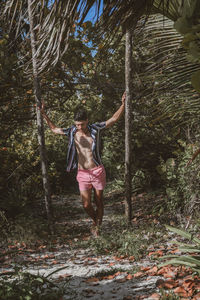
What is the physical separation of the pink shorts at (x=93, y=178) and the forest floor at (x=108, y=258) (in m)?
0.82

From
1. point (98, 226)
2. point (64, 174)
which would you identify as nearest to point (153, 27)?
point (98, 226)

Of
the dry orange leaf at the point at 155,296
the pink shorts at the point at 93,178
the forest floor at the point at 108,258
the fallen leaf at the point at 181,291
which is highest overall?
the pink shorts at the point at 93,178

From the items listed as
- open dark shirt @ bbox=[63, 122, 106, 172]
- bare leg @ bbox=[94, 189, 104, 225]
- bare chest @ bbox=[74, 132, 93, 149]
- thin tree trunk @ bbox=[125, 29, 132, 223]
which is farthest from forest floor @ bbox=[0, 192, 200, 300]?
bare chest @ bbox=[74, 132, 93, 149]

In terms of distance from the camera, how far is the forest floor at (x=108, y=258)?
3.18 meters

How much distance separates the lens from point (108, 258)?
4.65 metres

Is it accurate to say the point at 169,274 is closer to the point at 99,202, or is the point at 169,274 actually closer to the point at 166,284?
the point at 166,284

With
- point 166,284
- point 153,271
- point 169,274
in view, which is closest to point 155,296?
point 166,284

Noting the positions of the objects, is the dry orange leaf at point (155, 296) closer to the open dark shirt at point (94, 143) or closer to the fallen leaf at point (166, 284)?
the fallen leaf at point (166, 284)

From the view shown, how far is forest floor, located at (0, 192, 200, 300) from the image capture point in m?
3.18

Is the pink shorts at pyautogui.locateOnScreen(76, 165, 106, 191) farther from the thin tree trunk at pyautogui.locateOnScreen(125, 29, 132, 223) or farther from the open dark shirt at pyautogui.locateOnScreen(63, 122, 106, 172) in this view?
the thin tree trunk at pyautogui.locateOnScreen(125, 29, 132, 223)

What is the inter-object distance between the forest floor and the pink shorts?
0.82 m

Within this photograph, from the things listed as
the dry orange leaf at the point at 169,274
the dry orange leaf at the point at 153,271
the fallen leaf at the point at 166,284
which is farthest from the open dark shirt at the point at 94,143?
the fallen leaf at the point at 166,284

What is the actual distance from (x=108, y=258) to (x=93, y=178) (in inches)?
56.9

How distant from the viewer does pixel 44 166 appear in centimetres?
575
